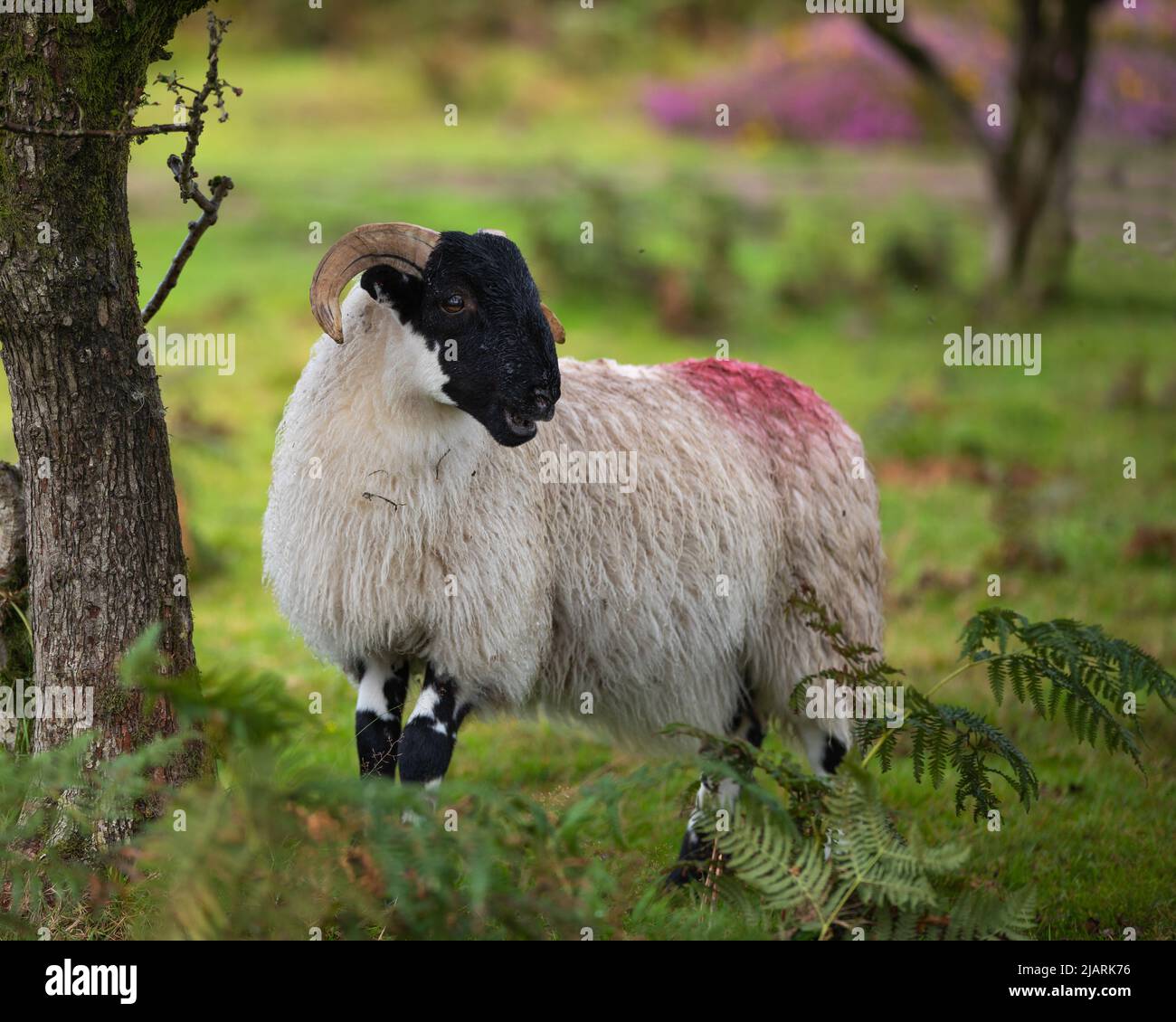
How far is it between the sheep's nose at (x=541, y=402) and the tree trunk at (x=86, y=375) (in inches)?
56.0

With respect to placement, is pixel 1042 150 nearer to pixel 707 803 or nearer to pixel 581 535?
pixel 581 535

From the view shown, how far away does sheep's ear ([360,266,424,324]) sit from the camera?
5.16m

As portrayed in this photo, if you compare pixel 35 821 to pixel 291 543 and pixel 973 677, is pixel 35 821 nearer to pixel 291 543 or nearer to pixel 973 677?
pixel 291 543

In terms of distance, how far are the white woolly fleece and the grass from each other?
721 millimetres

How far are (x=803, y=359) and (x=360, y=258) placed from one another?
11.6m

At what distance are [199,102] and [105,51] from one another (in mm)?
484

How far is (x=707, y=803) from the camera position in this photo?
4539 mm

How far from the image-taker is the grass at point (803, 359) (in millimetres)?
6859
